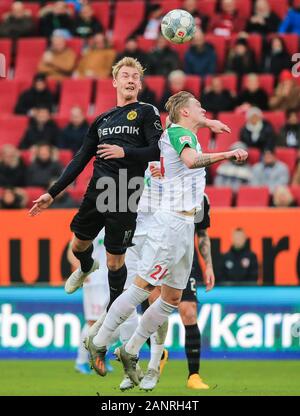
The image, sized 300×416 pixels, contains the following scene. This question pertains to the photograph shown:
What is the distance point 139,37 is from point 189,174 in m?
10.5

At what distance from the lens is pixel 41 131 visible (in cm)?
1861

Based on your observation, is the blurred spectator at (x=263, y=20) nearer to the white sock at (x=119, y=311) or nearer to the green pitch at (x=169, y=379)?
the green pitch at (x=169, y=379)

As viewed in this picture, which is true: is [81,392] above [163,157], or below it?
below

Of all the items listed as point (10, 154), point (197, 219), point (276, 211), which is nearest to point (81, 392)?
point (197, 219)

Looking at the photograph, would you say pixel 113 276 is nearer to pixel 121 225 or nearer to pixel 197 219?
pixel 121 225

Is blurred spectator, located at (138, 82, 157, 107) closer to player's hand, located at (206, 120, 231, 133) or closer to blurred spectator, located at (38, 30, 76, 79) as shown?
blurred spectator, located at (38, 30, 76, 79)

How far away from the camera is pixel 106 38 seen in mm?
20031

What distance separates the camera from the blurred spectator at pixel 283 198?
1628 cm

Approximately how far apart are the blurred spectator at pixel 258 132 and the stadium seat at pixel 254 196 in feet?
4.22

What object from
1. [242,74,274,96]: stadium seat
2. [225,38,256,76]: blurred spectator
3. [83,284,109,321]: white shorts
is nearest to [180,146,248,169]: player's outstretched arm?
[83,284,109,321]: white shorts

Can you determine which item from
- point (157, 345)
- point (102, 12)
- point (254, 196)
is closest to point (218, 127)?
point (157, 345)

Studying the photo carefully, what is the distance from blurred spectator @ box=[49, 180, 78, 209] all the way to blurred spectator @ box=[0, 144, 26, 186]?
1254 mm

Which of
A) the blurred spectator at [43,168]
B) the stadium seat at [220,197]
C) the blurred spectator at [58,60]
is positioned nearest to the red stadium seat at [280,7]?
the blurred spectator at [58,60]

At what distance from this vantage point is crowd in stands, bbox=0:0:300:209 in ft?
57.5
